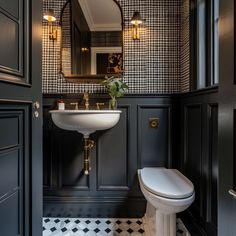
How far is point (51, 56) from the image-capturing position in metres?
2.25

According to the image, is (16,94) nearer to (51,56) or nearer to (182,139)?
(51,56)

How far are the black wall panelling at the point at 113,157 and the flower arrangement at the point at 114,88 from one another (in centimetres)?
10

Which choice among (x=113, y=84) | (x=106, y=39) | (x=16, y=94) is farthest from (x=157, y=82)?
(x=16, y=94)

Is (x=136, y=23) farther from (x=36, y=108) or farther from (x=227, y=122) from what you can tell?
(x=227, y=122)

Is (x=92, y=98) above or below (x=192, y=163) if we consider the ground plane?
above

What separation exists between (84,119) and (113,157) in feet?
1.99

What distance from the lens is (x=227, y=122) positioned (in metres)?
0.72

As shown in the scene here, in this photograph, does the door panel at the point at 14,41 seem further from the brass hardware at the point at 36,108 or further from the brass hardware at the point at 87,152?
the brass hardware at the point at 87,152

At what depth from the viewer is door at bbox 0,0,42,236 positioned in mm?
893

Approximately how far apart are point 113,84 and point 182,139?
0.82 meters

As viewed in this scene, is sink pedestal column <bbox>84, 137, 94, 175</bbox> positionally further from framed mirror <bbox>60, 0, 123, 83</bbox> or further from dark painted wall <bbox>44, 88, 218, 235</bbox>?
framed mirror <bbox>60, 0, 123, 83</bbox>

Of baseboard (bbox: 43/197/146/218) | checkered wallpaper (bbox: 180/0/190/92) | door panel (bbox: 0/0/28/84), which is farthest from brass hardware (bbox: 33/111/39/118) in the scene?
checkered wallpaper (bbox: 180/0/190/92)

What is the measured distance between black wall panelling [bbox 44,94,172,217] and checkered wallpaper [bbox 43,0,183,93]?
153 millimetres

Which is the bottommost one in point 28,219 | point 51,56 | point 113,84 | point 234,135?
point 28,219
